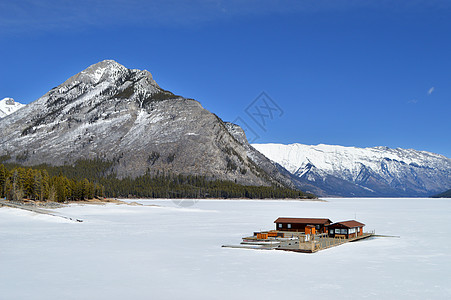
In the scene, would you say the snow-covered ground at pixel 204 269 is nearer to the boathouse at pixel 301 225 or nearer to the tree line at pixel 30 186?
the boathouse at pixel 301 225

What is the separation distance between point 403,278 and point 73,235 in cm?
5178

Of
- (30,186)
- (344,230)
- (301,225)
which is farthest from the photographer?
(30,186)

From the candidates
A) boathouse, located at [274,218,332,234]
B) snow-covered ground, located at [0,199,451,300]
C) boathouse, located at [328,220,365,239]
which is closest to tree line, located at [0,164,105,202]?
snow-covered ground, located at [0,199,451,300]

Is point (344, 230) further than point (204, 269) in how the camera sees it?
Yes

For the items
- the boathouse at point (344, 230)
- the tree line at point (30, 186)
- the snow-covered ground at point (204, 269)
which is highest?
the tree line at point (30, 186)

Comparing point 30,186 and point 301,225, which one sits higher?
point 30,186

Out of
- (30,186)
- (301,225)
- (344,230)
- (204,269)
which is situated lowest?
(204,269)

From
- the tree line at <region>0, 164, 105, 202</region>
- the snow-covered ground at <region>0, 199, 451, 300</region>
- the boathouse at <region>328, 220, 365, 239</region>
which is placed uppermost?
the tree line at <region>0, 164, 105, 202</region>

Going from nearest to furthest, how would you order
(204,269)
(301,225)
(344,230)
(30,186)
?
(204,269) → (344,230) → (301,225) → (30,186)

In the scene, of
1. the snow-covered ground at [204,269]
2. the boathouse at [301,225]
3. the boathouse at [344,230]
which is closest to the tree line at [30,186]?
the snow-covered ground at [204,269]

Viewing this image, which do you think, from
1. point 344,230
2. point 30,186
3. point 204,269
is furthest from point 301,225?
point 30,186

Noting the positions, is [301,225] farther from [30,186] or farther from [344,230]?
[30,186]

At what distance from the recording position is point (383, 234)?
81500 mm

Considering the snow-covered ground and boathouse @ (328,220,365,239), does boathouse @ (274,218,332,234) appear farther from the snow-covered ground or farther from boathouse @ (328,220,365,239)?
the snow-covered ground
